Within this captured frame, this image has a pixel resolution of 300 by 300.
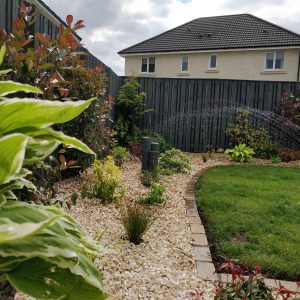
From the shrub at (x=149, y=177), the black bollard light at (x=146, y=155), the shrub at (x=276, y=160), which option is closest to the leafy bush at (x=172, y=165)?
the black bollard light at (x=146, y=155)

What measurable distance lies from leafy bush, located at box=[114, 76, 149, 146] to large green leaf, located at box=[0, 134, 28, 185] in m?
7.88

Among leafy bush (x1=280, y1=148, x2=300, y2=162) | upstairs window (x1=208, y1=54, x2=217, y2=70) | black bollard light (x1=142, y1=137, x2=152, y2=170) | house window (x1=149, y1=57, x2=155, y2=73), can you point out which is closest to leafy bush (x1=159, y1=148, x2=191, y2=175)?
black bollard light (x1=142, y1=137, x2=152, y2=170)

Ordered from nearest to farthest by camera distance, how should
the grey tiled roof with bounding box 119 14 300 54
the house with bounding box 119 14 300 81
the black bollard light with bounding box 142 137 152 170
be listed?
1. the black bollard light with bounding box 142 137 152 170
2. the house with bounding box 119 14 300 81
3. the grey tiled roof with bounding box 119 14 300 54

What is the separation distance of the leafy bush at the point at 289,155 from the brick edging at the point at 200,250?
178 inches

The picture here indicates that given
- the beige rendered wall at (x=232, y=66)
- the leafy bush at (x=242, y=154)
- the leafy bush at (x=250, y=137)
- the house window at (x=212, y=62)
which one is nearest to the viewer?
the leafy bush at (x=242, y=154)

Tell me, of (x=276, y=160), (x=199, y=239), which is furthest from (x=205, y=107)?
(x=199, y=239)

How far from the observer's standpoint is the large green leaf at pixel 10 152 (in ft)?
2.47

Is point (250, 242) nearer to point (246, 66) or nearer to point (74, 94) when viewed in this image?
point (74, 94)

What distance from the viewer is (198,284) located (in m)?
2.33

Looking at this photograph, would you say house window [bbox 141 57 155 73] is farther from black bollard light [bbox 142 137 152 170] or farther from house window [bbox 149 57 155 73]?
black bollard light [bbox 142 137 152 170]

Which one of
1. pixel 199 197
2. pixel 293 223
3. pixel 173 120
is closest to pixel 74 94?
pixel 199 197

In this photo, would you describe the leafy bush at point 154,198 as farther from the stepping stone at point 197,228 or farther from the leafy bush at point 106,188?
the stepping stone at point 197,228

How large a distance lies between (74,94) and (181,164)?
2651 millimetres

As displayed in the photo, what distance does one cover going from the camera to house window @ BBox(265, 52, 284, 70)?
17.5 metres
